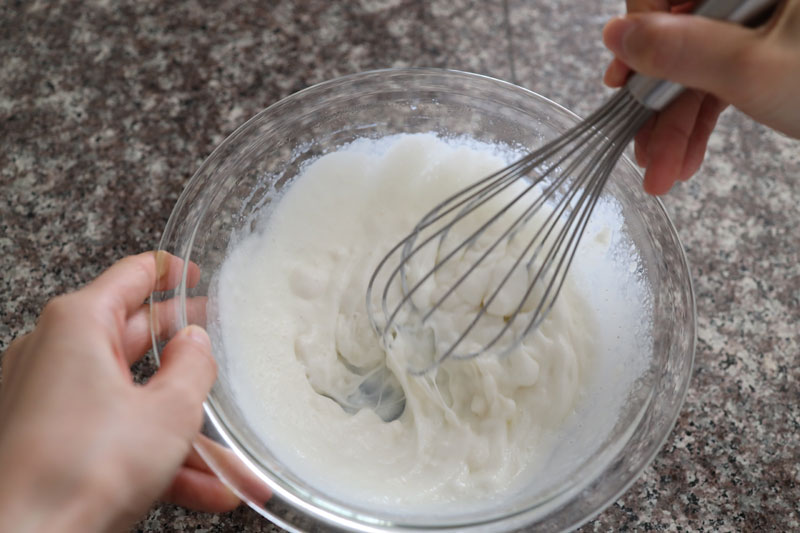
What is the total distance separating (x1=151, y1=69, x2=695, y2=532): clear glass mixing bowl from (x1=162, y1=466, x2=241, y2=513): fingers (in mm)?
74

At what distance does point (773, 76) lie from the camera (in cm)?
72

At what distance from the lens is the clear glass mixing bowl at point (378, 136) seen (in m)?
0.83

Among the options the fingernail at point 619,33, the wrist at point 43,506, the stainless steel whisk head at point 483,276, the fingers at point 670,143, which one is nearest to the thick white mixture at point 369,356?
the stainless steel whisk head at point 483,276

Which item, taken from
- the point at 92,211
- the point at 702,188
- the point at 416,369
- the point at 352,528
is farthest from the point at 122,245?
the point at 702,188

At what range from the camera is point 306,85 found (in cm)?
143

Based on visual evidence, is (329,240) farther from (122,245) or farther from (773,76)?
(773,76)

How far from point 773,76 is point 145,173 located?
1116 mm

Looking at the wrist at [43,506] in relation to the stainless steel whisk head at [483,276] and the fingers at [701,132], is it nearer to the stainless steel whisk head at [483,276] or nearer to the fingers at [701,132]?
the stainless steel whisk head at [483,276]

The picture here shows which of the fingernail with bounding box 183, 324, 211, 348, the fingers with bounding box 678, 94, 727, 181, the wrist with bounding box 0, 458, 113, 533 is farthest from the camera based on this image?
the fingers with bounding box 678, 94, 727, 181

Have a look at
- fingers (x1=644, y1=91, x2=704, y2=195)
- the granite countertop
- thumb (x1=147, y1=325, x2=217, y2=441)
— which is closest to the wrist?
thumb (x1=147, y1=325, x2=217, y2=441)

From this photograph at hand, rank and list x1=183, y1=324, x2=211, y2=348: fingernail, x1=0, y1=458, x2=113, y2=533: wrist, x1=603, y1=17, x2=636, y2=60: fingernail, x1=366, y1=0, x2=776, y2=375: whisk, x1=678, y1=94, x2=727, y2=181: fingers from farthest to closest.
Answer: x1=678, y1=94, x2=727, y2=181: fingers
x1=366, y1=0, x2=776, y2=375: whisk
x1=183, y1=324, x2=211, y2=348: fingernail
x1=603, y1=17, x2=636, y2=60: fingernail
x1=0, y1=458, x2=113, y2=533: wrist

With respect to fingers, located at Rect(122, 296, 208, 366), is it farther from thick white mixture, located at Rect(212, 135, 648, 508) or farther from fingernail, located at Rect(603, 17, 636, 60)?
fingernail, located at Rect(603, 17, 636, 60)

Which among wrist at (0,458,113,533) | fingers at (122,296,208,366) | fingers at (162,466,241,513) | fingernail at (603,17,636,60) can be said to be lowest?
fingers at (162,466,241,513)

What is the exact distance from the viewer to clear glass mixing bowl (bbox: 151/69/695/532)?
826 millimetres
